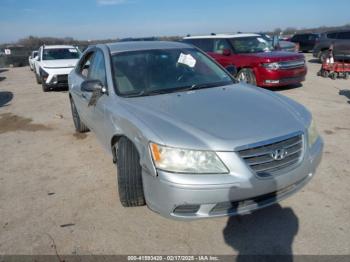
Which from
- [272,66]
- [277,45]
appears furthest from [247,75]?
[277,45]

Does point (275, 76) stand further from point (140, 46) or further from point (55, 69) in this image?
point (55, 69)

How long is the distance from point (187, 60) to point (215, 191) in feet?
7.03

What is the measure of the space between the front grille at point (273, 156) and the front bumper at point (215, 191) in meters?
0.06

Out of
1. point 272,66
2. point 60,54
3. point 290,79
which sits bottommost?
point 290,79

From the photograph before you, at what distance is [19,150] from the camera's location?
5340mm

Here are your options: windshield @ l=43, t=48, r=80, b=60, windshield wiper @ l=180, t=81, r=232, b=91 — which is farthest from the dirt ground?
windshield @ l=43, t=48, r=80, b=60

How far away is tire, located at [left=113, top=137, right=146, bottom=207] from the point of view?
297 cm

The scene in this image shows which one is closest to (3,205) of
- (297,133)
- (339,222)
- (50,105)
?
(297,133)

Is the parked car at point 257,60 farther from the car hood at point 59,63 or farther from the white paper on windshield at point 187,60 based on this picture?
the white paper on windshield at point 187,60

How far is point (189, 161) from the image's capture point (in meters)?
2.49

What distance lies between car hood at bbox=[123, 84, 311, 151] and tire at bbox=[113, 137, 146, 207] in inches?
13.7

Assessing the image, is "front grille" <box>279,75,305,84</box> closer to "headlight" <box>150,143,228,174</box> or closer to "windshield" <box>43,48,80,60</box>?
"headlight" <box>150,143,228,174</box>

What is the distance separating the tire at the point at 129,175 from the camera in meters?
2.97

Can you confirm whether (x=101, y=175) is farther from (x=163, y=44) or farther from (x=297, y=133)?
(x=297, y=133)
